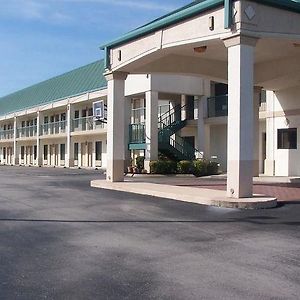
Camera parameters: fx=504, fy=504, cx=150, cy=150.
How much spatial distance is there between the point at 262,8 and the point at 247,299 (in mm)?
10407

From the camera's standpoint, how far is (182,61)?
19.7 m

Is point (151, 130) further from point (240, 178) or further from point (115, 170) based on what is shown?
point (240, 178)

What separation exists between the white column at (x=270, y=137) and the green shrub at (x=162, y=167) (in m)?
5.25

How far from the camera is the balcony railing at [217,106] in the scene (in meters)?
31.1

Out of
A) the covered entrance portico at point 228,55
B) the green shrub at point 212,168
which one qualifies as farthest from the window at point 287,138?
the covered entrance portico at point 228,55

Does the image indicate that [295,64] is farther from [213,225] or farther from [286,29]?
[213,225]

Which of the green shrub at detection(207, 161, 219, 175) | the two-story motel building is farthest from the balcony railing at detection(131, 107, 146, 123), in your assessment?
the green shrub at detection(207, 161, 219, 175)

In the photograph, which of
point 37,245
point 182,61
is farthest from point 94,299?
point 182,61

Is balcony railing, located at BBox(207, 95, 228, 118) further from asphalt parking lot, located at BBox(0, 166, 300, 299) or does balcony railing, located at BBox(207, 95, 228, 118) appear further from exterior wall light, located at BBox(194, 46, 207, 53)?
asphalt parking lot, located at BBox(0, 166, 300, 299)

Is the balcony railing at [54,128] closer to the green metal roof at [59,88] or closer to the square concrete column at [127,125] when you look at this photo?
the green metal roof at [59,88]

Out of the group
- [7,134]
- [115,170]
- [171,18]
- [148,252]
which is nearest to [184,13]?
[171,18]

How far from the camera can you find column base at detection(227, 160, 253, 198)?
13656mm

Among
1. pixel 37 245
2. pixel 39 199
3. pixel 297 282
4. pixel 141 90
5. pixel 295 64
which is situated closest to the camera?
pixel 297 282

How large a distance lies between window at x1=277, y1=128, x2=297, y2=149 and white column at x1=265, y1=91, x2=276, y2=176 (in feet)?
1.16
